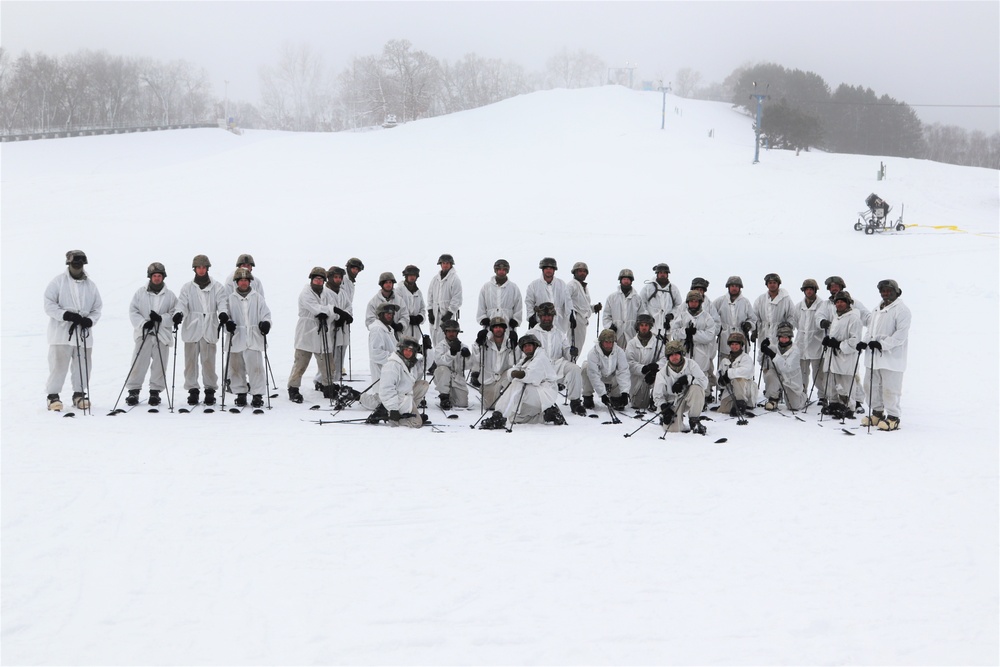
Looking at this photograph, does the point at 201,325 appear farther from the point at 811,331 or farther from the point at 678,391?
the point at 811,331

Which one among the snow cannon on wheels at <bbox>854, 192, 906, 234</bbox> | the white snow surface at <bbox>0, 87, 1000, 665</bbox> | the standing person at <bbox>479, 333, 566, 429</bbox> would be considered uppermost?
the snow cannon on wheels at <bbox>854, 192, 906, 234</bbox>

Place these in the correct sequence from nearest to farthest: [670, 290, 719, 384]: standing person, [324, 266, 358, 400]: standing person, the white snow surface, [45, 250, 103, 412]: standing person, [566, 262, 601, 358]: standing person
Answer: the white snow surface < [45, 250, 103, 412]: standing person < [670, 290, 719, 384]: standing person < [324, 266, 358, 400]: standing person < [566, 262, 601, 358]: standing person

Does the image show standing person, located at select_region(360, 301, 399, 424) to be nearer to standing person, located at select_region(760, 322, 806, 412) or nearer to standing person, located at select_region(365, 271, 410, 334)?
standing person, located at select_region(365, 271, 410, 334)

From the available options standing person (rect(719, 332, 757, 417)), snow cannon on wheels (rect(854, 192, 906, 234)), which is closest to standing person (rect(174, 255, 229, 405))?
standing person (rect(719, 332, 757, 417))

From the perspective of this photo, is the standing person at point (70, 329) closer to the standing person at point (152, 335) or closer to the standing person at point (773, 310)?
the standing person at point (152, 335)

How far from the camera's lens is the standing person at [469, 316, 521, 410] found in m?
9.70

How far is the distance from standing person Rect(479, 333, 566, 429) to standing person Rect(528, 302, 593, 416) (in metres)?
0.39

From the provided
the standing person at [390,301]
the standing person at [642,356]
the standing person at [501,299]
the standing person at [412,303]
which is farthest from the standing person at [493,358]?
the standing person at [642,356]

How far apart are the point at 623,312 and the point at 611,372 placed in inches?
49.0

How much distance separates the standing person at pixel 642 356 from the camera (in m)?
9.96

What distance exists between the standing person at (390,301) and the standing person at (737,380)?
4.10 metres

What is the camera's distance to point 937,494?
6.92m

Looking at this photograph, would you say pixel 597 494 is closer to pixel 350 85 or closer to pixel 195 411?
pixel 195 411

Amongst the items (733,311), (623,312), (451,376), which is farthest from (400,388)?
(733,311)
